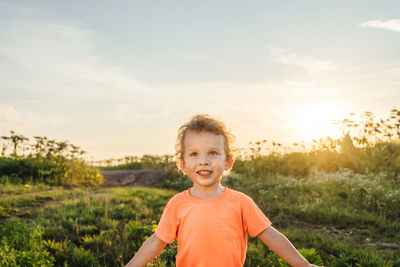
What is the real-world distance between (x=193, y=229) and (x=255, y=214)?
0.47 meters

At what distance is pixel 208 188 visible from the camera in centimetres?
260

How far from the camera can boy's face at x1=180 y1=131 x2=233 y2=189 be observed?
254 centimetres

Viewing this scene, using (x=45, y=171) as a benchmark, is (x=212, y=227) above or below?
above

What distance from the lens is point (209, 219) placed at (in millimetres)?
2496

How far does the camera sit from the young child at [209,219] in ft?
8.16

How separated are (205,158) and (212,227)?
494mm

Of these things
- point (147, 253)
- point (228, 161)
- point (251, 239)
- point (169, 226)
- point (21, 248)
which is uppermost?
point (228, 161)

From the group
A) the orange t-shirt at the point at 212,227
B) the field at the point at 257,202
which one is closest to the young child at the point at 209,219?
the orange t-shirt at the point at 212,227

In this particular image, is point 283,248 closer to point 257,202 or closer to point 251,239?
point 251,239

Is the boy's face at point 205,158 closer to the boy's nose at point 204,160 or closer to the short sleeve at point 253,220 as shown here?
the boy's nose at point 204,160

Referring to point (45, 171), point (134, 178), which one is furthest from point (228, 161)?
point (134, 178)

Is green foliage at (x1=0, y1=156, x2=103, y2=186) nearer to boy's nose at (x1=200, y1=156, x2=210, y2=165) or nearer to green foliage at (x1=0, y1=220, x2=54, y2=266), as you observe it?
green foliage at (x1=0, y1=220, x2=54, y2=266)

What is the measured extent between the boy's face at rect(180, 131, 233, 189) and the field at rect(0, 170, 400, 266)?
1775 mm

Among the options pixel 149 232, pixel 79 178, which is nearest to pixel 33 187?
pixel 79 178
